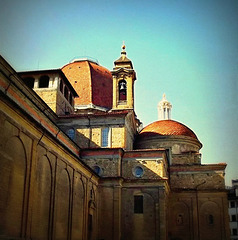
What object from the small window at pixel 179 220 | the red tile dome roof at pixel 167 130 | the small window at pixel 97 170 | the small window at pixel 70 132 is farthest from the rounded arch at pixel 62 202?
the red tile dome roof at pixel 167 130

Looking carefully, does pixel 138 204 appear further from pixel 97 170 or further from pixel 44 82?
pixel 44 82

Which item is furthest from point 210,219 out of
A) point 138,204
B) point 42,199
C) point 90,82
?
point 42,199

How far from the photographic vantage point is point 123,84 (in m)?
44.6

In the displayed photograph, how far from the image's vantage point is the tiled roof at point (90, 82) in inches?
1918

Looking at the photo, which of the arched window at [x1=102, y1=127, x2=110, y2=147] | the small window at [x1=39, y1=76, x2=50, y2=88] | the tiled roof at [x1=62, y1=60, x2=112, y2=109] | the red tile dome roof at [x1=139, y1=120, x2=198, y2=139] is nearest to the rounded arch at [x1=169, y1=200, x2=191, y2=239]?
the red tile dome roof at [x1=139, y1=120, x2=198, y2=139]

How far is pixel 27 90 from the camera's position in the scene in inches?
1184

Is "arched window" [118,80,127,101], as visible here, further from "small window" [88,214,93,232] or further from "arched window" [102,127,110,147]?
"small window" [88,214,93,232]

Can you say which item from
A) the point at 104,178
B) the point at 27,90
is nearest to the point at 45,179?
the point at 27,90

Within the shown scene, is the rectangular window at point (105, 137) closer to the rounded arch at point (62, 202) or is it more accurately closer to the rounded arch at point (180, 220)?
the rounded arch at point (62, 202)

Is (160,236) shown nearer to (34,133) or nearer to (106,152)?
(106,152)

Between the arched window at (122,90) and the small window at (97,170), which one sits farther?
the arched window at (122,90)

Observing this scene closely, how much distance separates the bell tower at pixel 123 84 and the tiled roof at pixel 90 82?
199 inches

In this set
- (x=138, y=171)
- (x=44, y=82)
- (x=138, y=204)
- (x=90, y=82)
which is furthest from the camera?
(x=90, y=82)

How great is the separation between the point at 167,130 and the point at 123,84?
759cm
